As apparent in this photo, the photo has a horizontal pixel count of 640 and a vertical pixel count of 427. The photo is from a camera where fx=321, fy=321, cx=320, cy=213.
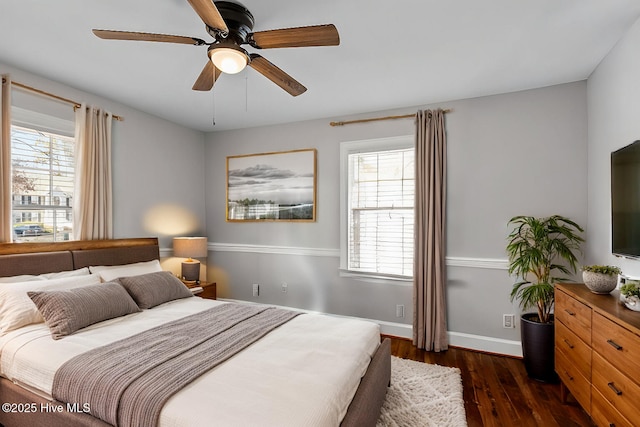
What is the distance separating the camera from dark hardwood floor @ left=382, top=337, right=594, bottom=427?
7.22 ft

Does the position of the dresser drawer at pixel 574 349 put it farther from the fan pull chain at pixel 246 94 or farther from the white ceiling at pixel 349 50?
the fan pull chain at pixel 246 94

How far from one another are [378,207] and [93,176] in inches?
120

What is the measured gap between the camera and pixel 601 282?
2086 millimetres

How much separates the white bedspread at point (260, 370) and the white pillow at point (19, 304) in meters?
0.08

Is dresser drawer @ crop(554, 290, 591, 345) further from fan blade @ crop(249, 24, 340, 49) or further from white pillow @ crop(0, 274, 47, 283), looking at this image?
white pillow @ crop(0, 274, 47, 283)

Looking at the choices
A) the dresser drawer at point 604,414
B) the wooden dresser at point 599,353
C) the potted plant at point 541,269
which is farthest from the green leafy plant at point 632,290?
the potted plant at point 541,269

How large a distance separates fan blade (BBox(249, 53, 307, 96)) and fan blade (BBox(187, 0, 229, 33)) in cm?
33

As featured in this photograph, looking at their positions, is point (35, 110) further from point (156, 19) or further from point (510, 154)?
point (510, 154)

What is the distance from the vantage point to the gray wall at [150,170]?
330 centimetres

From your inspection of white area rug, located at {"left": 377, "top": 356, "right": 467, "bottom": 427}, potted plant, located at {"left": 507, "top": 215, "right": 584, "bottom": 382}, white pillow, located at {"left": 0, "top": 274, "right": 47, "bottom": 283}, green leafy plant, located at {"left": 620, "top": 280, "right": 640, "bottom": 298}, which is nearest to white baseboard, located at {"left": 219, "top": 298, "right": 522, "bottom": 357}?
potted plant, located at {"left": 507, "top": 215, "right": 584, "bottom": 382}

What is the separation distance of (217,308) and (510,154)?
3.16 m

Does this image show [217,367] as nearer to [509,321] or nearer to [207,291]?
[207,291]

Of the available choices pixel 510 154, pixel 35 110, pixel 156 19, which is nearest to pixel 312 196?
pixel 510 154

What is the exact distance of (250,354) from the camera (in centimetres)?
190
